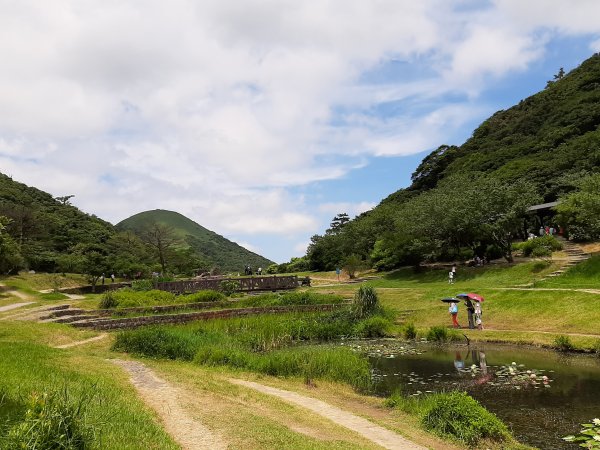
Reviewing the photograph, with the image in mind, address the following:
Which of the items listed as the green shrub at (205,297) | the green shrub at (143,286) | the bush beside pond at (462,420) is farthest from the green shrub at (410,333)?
the green shrub at (143,286)

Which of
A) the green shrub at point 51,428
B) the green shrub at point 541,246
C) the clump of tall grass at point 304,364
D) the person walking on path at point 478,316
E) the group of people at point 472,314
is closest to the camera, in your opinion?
the green shrub at point 51,428

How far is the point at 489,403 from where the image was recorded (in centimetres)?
1253

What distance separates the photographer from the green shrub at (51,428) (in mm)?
5176

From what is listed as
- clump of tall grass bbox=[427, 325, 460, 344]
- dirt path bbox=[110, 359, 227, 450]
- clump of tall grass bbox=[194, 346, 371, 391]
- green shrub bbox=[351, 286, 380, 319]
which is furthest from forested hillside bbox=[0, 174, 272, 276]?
clump of tall grass bbox=[427, 325, 460, 344]

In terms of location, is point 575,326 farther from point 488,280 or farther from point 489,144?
point 489,144

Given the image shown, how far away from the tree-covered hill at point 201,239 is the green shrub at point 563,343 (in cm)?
12380

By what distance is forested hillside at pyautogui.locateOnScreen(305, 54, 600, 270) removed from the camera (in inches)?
1555

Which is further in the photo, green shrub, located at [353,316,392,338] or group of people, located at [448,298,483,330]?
green shrub, located at [353,316,392,338]

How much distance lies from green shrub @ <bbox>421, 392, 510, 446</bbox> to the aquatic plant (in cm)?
138

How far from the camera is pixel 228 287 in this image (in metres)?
41.7

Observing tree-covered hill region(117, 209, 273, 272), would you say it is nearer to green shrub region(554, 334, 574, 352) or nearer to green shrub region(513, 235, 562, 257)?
green shrub region(513, 235, 562, 257)

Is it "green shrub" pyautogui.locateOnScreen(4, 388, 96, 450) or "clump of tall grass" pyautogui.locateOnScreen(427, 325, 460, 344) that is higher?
"green shrub" pyautogui.locateOnScreen(4, 388, 96, 450)

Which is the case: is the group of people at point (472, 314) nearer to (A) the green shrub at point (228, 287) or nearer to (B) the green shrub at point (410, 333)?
(B) the green shrub at point (410, 333)

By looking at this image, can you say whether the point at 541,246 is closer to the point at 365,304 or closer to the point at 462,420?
the point at 365,304
